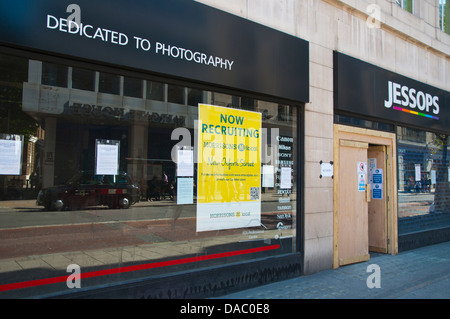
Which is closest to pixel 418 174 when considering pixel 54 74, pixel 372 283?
pixel 372 283

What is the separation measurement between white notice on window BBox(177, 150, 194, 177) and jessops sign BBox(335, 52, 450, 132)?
3.17 m

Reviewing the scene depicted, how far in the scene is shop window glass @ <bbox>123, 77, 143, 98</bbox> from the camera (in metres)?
4.30

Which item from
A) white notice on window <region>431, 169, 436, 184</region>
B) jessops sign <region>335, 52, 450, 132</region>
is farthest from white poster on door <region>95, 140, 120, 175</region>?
white notice on window <region>431, 169, 436, 184</region>

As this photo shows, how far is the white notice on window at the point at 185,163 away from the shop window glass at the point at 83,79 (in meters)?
1.39

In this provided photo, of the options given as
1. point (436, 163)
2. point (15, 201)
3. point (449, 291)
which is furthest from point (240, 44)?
point (436, 163)

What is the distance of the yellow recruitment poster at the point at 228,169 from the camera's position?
501 centimetres

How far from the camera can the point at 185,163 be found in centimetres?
485

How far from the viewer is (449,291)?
5.23 metres

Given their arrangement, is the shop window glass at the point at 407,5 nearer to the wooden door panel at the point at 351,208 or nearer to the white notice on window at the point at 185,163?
the wooden door panel at the point at 351,208

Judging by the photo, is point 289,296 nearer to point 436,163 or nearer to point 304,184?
point 304,184

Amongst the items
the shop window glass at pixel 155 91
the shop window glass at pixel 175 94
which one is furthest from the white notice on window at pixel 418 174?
the shop window glass at pixel 155 91

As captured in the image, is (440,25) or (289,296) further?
(440,25)

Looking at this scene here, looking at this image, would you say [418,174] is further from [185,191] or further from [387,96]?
[185,191]
